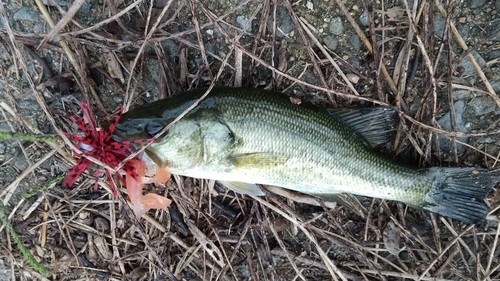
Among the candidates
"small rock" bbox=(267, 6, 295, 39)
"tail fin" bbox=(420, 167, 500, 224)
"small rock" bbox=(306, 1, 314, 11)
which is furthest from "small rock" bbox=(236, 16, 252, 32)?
"tail fin" bbox=(420, 167, 500, 224)

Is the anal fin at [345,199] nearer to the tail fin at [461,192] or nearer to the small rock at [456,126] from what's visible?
the tail fin at [461,192]

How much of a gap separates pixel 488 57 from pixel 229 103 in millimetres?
2539

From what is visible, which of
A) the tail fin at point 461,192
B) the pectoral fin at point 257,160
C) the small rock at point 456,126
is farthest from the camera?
the small rock at point 456,126

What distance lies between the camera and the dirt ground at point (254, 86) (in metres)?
3.53

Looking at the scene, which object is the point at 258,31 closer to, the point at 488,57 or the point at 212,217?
the point at 212,217

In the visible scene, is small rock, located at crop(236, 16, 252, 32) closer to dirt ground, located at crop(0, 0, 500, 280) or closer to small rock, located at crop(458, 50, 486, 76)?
dirt ground, located at crop(0, 0, 500, 280)

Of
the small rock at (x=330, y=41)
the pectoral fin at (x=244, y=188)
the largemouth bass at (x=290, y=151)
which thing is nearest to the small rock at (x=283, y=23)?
the small rock at (x=330, y=41)

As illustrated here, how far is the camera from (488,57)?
3582 mm

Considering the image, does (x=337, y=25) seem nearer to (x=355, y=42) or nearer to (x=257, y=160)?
(x=355, y=42)

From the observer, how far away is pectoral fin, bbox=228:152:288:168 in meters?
3.21

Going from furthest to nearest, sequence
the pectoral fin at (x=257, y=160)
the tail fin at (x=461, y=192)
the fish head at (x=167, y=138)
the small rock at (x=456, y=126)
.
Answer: the small rock at (x=456, y=126) < the tail fin at (x=461, y=192) < the pectoral fin at (x=257, y=160) < the fish head at (x=167, y=138)

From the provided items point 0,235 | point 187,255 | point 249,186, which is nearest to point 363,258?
point 249,186

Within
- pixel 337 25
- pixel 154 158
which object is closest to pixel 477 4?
pixel 337 25

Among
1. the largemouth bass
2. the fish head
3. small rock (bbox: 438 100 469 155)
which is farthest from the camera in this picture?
small rock (bbox: 438 100 469 155)
